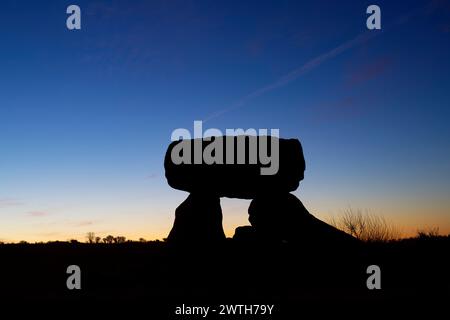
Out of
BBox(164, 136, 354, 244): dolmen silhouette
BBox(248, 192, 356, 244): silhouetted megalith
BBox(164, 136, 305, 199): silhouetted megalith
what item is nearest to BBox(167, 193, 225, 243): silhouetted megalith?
BBox(164, 136, 354, 244): dolmen silhouette

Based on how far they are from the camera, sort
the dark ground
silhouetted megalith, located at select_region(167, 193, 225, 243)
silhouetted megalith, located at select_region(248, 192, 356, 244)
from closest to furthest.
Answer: the dark ground
silhouetted megalith, located at select_region(248, 192, 356, 244)
silhouetted megalith, located at select_region(167, 193, 225, 243)

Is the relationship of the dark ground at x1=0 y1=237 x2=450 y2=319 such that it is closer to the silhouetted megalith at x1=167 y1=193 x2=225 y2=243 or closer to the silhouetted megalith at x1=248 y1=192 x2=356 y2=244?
the silhouetted megalith at x1=167 y1=193 x2=225 y2=243

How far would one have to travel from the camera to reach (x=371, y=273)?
12.6 meters

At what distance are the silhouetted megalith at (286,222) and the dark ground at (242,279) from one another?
0.60 meters

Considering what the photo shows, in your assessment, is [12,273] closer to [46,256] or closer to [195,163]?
[46,256]

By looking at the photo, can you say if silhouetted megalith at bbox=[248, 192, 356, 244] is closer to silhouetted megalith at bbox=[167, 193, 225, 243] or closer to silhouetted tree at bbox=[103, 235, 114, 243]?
silhouetted megalith at bbox=[167, 193, 225, 243]

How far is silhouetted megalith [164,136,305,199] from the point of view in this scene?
15.5 metres

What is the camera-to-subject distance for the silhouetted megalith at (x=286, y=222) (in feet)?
50.6

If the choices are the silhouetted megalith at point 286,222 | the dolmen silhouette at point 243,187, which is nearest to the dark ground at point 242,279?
the silhouetted megalith at point 286,222

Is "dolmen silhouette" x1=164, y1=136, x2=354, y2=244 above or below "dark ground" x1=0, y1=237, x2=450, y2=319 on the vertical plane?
above

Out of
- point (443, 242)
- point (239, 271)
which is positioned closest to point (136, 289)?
point (239, 271)

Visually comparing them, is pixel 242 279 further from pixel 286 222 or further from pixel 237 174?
pixel 237 174

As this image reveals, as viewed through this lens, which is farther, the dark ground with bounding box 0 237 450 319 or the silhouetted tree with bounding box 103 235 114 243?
the silhouetted tree with bounding box 103 235 114 243

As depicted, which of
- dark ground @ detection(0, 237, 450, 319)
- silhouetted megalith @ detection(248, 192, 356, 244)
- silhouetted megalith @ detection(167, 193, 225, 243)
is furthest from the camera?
silhouetted megalith @ detection(167, 193, 225, 243)
